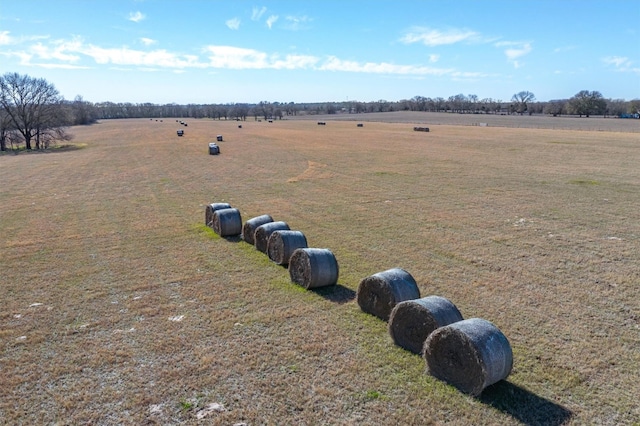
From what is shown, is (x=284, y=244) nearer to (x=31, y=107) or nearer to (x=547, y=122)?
(x=31, y=107)

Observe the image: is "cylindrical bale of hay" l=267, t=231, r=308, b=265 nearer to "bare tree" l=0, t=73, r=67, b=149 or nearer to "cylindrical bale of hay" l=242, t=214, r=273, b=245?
"cylindrical bale of hay" l=242, t=214, r=273, b=245

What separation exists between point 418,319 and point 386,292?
1.29 metres

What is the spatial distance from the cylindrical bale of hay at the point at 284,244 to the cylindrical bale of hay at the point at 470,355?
5751 mm

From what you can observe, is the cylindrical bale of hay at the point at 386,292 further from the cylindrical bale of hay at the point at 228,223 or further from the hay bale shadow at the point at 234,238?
the cylindrical bale of hay at the point at 228,223

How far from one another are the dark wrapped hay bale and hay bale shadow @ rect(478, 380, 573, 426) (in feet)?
15.3

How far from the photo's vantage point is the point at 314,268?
10734 mm

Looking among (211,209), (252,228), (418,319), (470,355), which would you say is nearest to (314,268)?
(418,319)

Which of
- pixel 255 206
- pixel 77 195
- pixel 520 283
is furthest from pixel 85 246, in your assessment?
pixel 520 283

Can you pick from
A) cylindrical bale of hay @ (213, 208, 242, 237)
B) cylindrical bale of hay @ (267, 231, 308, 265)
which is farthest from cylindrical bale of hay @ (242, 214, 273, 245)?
cylindrical bale of hay @ (267, 231, 308, 265)

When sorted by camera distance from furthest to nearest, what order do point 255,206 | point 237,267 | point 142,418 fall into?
1. point 255,206
2. point 237,267
3. point 142,418

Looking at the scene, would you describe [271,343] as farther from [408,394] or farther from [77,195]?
[77,195]

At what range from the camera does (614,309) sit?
980 cm

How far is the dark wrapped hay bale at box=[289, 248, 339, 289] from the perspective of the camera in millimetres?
10758

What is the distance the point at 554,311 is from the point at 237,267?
25.0 feet
